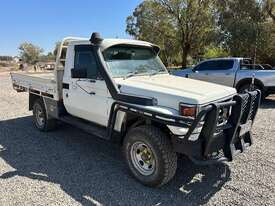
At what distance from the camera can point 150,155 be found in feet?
13.5

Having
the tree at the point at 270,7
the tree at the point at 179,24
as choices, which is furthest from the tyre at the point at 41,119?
the tree at the point at 270,7

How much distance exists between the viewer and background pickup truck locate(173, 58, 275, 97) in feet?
34.2

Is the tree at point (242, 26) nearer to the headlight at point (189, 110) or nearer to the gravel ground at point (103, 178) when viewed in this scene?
the gravel ground at point (103, 178)

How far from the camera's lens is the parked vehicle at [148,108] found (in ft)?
12.2

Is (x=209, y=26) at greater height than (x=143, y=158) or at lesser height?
greater

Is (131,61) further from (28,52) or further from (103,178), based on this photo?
(28,52)

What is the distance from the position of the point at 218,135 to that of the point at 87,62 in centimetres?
268

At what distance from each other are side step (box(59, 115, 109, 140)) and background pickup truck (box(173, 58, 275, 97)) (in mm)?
6721

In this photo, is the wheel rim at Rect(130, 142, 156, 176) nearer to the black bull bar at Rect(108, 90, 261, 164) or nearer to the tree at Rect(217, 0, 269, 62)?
the black bull bar at Rect(108, 90, 261, 164)

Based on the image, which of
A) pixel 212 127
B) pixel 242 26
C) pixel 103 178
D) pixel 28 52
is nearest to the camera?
pixel 212 127

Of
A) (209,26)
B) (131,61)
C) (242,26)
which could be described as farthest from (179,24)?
(131,61)

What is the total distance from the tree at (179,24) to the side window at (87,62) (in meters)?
20.9

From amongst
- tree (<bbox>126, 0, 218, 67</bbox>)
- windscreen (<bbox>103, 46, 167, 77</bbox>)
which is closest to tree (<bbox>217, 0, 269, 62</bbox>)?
tree (<bbox>126, 0, 218, 67</bbox>)

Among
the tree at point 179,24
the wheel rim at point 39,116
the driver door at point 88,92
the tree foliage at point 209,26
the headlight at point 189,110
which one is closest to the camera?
the headlight at point 189,110
